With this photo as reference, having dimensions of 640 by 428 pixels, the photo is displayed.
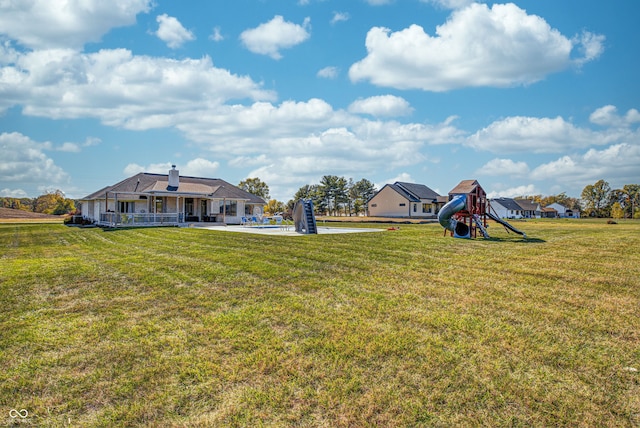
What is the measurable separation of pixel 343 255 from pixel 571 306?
5620 millimetres

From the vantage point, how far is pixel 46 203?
7306 cm

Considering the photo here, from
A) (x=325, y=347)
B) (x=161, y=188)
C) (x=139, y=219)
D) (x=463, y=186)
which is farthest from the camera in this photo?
(x=463, y=186)

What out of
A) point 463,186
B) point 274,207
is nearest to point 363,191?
point 274,207

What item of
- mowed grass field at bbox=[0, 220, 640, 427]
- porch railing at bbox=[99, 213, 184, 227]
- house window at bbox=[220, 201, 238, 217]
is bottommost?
mowed grass field at bbox=[0, 220, 640, 427]

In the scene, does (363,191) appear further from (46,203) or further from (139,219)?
(46,203)

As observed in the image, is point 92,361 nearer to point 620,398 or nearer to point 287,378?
point 287,378

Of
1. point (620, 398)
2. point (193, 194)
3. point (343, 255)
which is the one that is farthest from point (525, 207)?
point (620, 398)

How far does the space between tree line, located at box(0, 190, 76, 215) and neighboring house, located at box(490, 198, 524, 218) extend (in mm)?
74165

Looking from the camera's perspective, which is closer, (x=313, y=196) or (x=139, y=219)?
(x=139, y=219)

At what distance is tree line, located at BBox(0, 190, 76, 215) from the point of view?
6431cm

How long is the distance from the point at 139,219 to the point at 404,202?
3448cm

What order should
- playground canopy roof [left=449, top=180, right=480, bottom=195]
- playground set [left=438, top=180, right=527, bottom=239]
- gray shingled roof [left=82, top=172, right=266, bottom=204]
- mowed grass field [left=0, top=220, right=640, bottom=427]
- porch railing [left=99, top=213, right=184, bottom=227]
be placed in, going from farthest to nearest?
playground canopy roof [left=449, top=180, right=480, bottom=195] → gray shingled roof [left=82, top=172, right=266, bottom=204] → porch railing [left=99, top=213, right=184, bottom=227] → playground set [left=438, top=180, right=527, bottom=239] → mowed grass field [left=0, top=220, right=640, bottom=427]

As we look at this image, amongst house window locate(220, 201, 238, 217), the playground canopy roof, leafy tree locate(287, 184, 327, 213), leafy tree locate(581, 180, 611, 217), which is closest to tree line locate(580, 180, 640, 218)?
leafy tree locate(581, 180, 611, 217)

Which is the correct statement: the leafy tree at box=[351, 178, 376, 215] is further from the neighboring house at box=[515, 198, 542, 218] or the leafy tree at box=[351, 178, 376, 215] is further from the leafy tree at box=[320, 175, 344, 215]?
the neighboring house at box=[515, 198, 542, 218]
